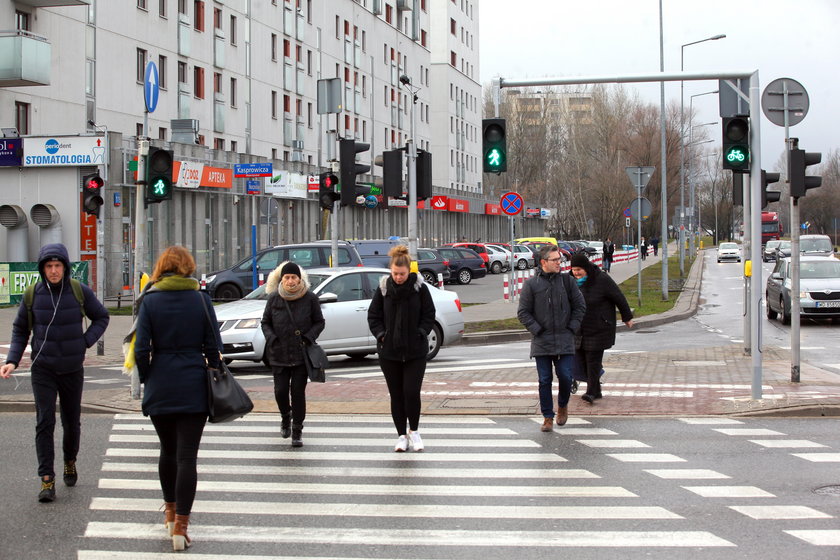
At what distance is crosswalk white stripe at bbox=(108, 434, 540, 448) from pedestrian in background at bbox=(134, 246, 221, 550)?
3438 millimetres

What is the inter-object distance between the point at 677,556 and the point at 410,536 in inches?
61.3

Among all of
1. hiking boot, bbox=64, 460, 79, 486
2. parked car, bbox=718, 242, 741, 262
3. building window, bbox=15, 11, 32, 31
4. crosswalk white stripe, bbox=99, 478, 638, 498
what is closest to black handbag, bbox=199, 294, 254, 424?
crosswalk white stripe, bbox=99, 478, 638, 498

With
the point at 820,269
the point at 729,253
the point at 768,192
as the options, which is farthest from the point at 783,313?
the point at 729,253

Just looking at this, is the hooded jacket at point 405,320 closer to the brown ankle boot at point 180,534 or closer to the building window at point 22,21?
the brown ankle boot at point 180,534

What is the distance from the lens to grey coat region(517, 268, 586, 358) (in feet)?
33.4

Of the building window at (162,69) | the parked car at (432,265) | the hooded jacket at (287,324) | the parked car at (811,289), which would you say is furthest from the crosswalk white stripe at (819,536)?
the building window at (162,69)

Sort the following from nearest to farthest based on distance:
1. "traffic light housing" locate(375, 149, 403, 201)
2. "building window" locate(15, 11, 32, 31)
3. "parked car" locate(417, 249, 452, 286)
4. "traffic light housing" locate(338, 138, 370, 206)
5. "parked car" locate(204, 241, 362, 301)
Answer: "traffic light housing" locate(375, 149, 403, 201), "traffic light housing" locate(338, 138, 370, 206), "parked car" locate(204, 241, 362, 301), "building window" locate(15, 11, 32, 31), "parked car" locate(417, 249, 452, 286)

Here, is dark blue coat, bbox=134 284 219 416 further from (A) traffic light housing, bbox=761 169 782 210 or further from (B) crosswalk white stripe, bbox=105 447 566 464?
(A) traffic light housing, bbox=761 169 782 210

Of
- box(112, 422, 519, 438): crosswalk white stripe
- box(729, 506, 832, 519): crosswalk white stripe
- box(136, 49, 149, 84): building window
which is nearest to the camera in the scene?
box(729, 506, 832, 519): crosswalk white stripe

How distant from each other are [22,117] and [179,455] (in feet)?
108

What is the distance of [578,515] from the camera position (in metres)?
6.98

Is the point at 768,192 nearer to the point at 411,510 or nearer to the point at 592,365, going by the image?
the point at 592,365

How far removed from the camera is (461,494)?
301 inches

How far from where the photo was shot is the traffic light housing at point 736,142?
11734mm
